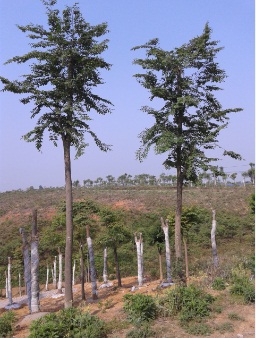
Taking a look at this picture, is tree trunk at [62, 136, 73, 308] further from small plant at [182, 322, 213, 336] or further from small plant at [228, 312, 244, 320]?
small plant at [228, 312, 244, 320]

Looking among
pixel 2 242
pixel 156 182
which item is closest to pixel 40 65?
pixel 2 242

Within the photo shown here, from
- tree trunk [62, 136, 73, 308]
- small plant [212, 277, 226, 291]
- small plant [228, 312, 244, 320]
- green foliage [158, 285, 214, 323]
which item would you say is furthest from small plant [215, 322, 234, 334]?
tree trunk [62, 136, 73, 308]

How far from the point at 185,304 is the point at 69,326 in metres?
3.23

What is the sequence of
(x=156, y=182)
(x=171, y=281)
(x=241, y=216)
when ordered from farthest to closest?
1. (x=156, y=182)
2. (x=241, y=216)
3. (x=171, y=281)

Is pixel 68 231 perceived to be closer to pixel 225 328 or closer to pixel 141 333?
pixel 141 333

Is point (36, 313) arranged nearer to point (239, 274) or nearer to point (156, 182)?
point (239, 274)

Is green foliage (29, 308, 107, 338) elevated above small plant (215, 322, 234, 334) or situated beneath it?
elevated above

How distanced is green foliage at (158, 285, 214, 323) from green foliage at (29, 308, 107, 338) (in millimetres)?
2058

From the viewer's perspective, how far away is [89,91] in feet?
40.0

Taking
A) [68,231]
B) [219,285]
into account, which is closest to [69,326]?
[68,231]

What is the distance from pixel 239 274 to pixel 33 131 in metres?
9.02

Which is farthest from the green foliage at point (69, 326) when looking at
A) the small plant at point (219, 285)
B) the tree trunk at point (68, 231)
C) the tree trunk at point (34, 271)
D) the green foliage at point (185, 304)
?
the small plant at point (219, 285)

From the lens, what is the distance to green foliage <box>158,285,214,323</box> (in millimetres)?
8922

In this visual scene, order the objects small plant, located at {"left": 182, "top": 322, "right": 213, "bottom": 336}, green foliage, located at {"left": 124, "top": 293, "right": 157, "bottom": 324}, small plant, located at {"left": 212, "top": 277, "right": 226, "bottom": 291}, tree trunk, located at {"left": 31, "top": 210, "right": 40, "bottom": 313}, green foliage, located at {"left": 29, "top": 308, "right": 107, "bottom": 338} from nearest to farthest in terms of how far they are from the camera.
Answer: green foliage, located at {"left": 29, "top": 308, "right": 107, "bottom": 338}, small plant, located at {"left": 182, "top": 322, "right": 213, "bottom": 336}, green foliage, located at {"left": 124, "top": 293, "right": 157, "bottom": 324}, small plant, located at {"left": 212, "top": 277, "right": 226, "bottom": 291}, tree trunk, located at {"left": 31, "top": 210, "right": 40, "bottom": 313}
